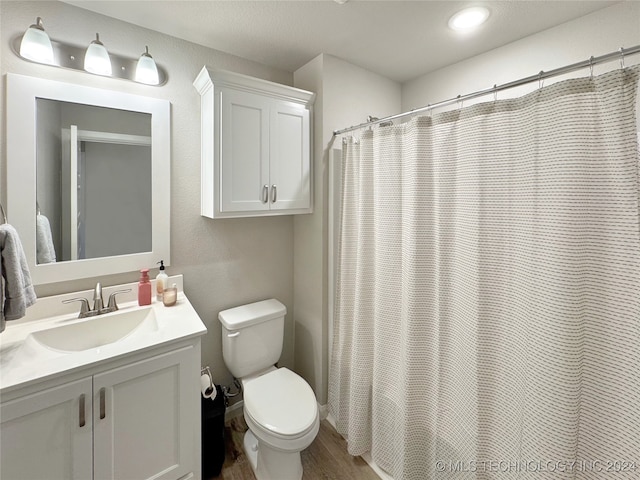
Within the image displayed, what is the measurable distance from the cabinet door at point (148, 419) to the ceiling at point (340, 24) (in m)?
1.70

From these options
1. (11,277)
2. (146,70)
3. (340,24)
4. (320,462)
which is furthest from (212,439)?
(340,24)

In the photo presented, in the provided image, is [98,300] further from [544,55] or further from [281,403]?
[544,55]

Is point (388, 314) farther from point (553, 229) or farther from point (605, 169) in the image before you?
point (605, 169)

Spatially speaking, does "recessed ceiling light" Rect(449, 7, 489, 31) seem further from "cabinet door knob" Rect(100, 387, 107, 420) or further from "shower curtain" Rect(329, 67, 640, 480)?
"cabinet door knob" Rect(100, 387, 107, 420)

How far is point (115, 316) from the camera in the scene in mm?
1427

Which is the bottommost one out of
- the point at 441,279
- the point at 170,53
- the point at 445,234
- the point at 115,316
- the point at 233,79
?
the point at 115,316

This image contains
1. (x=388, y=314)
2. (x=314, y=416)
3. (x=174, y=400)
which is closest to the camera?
(x=174, y=400)

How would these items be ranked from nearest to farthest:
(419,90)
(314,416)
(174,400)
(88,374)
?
(88,374)
(174,400)
(314,416)
(419,90)

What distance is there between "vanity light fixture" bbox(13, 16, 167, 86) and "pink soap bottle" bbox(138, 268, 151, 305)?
1049 millimetres

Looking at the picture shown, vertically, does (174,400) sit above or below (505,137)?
below

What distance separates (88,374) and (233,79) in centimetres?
154

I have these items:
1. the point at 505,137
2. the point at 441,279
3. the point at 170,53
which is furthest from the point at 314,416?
the point at 170,53

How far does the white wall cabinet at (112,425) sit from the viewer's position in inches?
38.4

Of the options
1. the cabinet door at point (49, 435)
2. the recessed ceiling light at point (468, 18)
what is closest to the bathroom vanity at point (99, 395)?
the cabinet door at point (49, 435)
